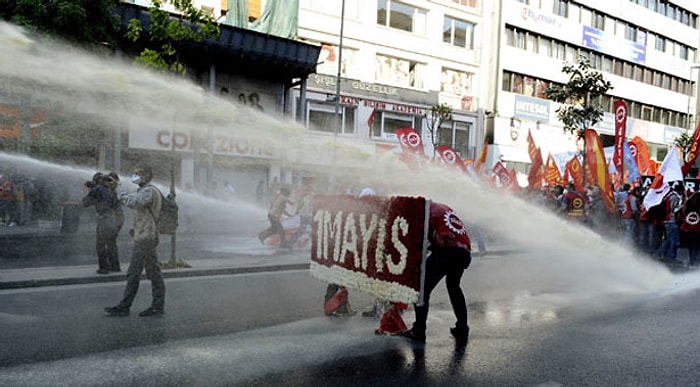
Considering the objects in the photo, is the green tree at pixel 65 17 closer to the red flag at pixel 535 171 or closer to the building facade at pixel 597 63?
the red flag at pixel 535 171

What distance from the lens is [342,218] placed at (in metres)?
6.55

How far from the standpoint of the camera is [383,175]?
9016mm

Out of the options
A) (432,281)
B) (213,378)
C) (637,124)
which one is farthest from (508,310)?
(637,124)

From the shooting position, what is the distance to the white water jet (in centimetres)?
858

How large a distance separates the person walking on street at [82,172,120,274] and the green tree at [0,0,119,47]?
355cm

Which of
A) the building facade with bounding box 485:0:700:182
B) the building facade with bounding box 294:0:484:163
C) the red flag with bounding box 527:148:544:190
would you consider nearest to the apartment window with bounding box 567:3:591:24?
the building facade with bounding box 485:0:700:182

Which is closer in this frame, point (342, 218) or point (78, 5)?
point (342, 218)

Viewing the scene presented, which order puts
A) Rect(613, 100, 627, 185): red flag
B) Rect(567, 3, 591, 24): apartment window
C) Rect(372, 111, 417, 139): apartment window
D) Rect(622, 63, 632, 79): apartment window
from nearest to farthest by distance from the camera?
Rect(613, 100, 627, 185): red flag, Rect(372, 111, 417, 139): apartment window, Rect(567, 3, 591, 24): apartment window, Rect(622, 63, 632, 79): apartment window

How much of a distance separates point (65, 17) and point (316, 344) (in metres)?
9.00

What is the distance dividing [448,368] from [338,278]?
6.10 ft

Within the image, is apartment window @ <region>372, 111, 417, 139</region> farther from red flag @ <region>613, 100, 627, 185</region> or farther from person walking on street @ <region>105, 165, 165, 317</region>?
person walking on street @ <region>105, 165, 165, 317</region>

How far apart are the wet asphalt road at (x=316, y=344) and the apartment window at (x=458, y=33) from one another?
86.1 ft

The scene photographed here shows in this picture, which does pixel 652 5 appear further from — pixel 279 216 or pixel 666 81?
pixel 279 216

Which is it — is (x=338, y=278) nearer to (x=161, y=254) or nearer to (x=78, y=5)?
(x=161, y=254)
